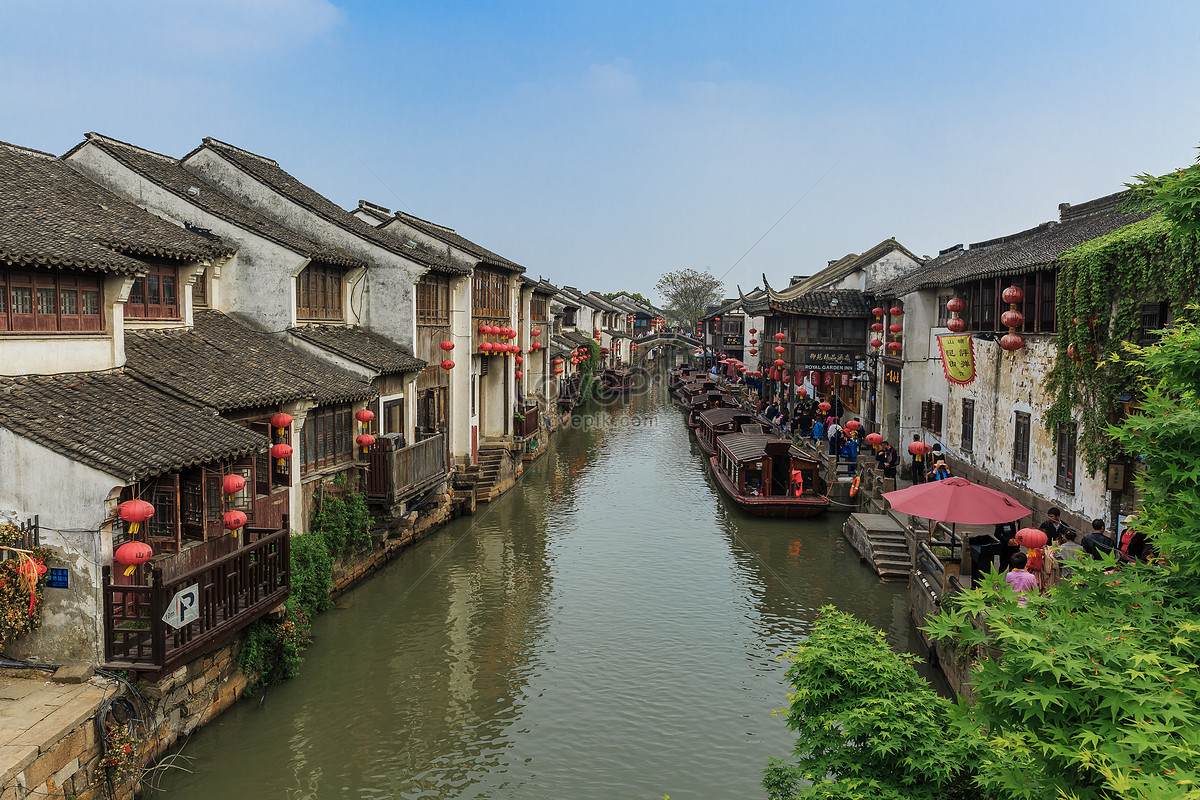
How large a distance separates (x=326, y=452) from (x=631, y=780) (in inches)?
388

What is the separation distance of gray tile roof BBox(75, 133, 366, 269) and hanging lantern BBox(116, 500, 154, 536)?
983cm

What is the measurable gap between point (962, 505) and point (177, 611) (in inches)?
525

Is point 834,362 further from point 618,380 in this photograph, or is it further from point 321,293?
point 618,380

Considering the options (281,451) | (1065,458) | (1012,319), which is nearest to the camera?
(281,451)

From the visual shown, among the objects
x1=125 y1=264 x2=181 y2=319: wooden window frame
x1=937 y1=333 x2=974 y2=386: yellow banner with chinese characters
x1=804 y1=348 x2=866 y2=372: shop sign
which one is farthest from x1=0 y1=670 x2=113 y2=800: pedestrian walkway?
x1=804 y1=348 x2=866 y2=372: shop sign

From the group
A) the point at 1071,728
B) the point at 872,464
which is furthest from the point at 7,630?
the point at 872,464

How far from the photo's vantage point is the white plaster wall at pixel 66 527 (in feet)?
33.2

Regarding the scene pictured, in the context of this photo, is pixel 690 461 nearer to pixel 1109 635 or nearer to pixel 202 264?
pixel 202 264

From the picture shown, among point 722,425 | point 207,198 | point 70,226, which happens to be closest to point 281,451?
point 70,226

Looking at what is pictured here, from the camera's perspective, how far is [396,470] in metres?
19.6

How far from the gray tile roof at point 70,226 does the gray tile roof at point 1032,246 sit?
56.6 ft

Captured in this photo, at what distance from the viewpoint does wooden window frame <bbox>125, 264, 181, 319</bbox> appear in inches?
610

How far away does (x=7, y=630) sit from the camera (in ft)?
33.5

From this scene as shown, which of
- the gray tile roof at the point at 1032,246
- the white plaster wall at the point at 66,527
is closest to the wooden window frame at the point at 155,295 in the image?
the white plaster wall at the point at 66,527
